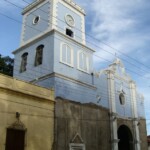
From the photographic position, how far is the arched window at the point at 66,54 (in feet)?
71.8

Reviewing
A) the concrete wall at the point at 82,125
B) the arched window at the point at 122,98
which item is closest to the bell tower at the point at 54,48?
the concrete wall at the point at 82,125

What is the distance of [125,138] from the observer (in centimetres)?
2628

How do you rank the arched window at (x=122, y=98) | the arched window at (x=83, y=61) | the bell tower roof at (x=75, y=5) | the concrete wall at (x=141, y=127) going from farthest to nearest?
the arched window at (x=122, y=98) < the concrete wall at (x=141, y=127) < the bell tower roof at (x=75, y=5) < the arched window at (x=83, y=61)

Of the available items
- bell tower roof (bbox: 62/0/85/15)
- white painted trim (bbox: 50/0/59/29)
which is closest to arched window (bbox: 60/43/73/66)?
white painted trim (bbox: 50/0/59/29)

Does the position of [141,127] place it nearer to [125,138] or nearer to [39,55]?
[125,138]

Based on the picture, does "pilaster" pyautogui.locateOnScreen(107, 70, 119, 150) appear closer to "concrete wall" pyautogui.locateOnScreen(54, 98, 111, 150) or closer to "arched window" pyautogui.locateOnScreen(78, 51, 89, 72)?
"concrete wall" pyautogui.locateOnScreen(54, 98, 111, 150)

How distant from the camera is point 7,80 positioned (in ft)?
54.5

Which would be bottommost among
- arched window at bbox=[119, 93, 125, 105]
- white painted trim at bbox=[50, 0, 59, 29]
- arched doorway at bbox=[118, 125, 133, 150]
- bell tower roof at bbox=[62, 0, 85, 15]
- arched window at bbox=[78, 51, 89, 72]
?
arched doorway at bbox=[118, 125, 133, 150]

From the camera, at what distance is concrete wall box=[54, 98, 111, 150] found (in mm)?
18648

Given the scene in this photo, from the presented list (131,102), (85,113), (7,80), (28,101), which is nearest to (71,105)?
(85,113)

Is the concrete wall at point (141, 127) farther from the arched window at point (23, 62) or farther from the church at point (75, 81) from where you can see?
the arched window at point (23, 62)

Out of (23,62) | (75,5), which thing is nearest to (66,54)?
(23,62)

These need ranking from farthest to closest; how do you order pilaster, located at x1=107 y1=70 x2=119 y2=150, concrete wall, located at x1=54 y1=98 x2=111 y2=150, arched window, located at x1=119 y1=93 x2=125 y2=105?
arched window, located at x1=119 y1=93 x2=125 y2=105, pilaster, located at x1=107 y1=70 x2=119 y2=150, concrete wall, located at x1=54 y1=98 x2=111 y2=150

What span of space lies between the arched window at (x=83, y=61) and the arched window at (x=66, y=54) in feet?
3.55
